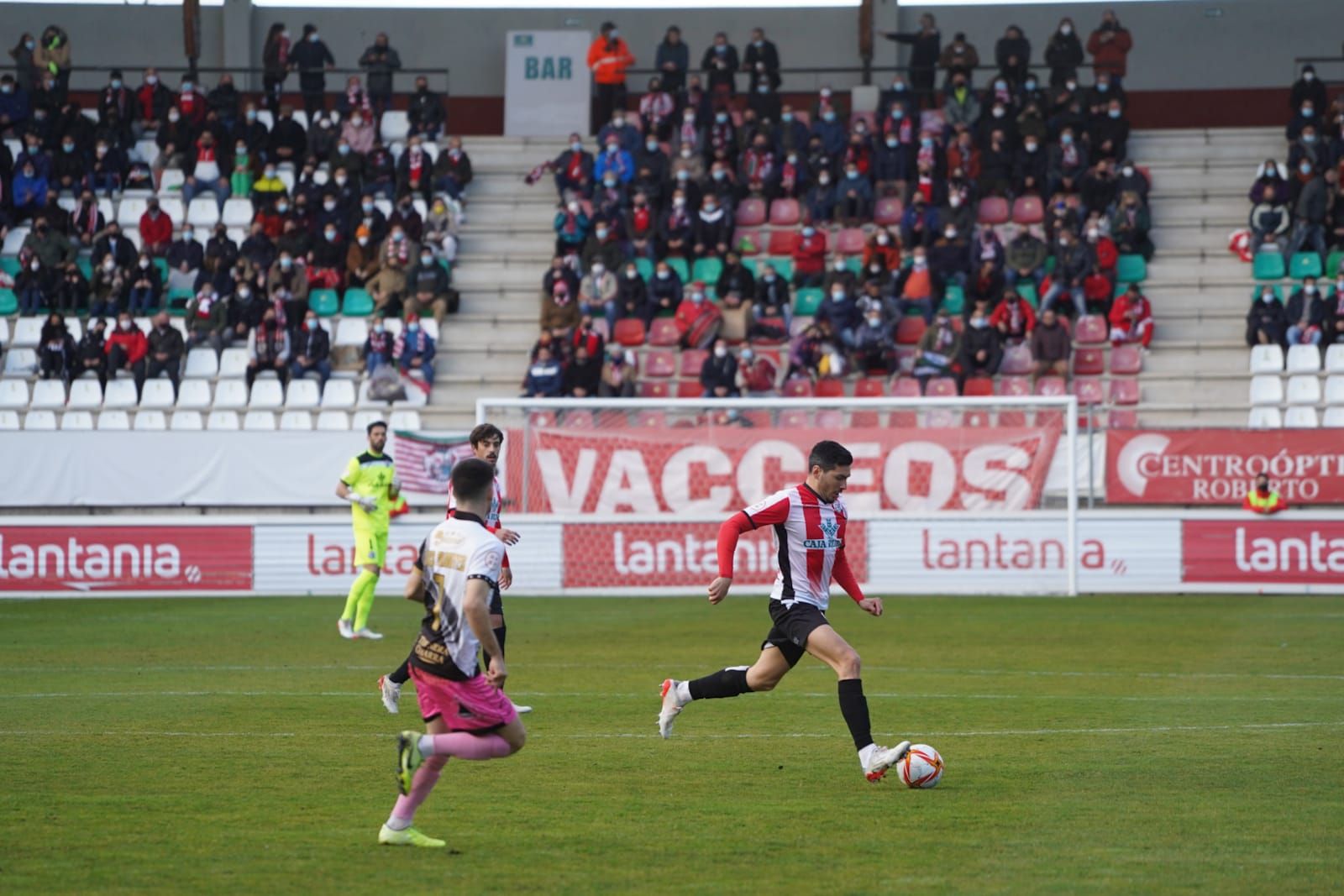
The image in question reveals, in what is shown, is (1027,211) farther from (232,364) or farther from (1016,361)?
(232,364)

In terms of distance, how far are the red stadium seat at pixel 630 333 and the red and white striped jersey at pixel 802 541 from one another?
20.7 meters

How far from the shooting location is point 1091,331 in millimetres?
30031

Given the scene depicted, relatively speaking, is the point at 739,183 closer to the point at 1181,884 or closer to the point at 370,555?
the point at 370,555

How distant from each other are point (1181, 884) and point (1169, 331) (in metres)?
25.0

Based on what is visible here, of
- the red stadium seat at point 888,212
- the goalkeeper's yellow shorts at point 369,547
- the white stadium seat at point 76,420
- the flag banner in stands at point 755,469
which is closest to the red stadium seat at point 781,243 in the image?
the red stadium seat at point 888,212

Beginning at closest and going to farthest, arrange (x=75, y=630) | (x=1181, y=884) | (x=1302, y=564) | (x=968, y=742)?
(x=1181, y=884), (x=968, y=742), (x=75, y=630), (x=1302, y=564)

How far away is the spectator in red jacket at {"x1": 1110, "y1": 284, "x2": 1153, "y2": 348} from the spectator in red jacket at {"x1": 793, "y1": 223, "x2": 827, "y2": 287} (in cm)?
531

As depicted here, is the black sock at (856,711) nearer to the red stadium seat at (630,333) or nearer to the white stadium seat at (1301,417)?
the white stadium seat at (1301,417)

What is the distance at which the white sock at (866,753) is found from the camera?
9.38 metres

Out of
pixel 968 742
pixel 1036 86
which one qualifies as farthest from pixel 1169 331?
pixel 968 742

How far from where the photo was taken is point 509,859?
755cm

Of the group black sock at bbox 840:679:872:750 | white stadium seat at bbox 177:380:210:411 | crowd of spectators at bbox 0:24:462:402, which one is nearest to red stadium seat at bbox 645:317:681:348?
crowd of spectators at bbox 0:24:462:402

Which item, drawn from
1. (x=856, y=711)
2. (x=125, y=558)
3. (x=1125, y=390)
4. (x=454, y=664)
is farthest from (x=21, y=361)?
(x=454, y=664)

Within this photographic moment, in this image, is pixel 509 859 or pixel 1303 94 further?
pixel 1303 94
